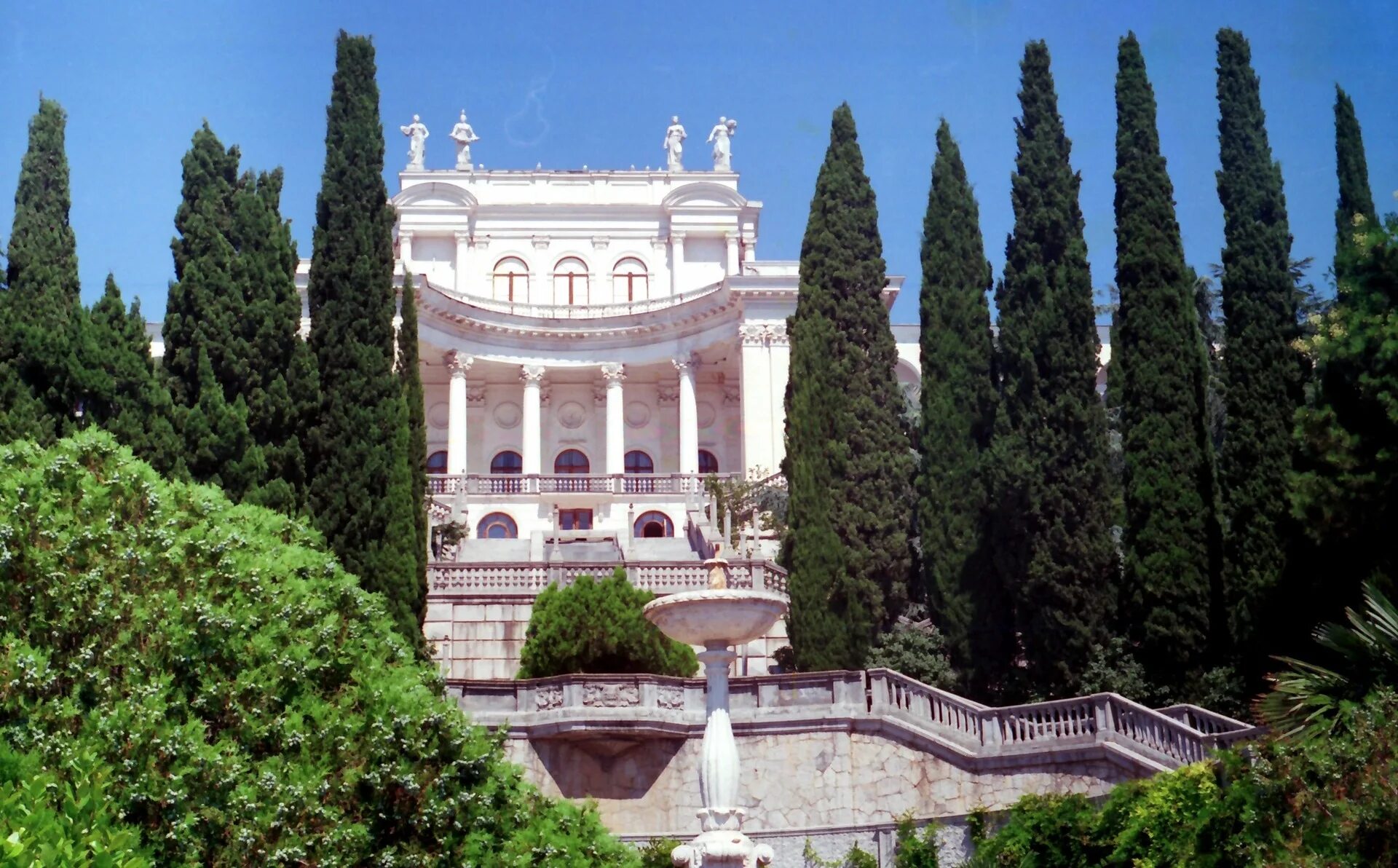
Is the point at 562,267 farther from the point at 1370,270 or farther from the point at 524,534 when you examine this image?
the point at 1370,270

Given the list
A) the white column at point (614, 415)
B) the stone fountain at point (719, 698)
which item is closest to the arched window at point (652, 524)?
the white column at point (614, 415)

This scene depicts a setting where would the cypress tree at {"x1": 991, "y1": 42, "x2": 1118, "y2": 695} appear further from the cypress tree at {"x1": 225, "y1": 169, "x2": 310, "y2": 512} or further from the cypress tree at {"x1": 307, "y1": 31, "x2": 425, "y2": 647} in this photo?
the cypress tree at {"x1": 225, "y1": 169, "x2": 310, "y2": 512}

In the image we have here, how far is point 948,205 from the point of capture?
→ 35.8 m

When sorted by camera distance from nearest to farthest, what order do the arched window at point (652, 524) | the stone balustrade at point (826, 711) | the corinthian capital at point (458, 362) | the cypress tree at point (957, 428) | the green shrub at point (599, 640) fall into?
1. the stone balustrade at point (826, 711)
2. the green shrub at point (599, 640)
3. the cypress tree at point (957, 428)
4. the arched window at point (652, 524)
5. the corinthian capital at point (458, 362)

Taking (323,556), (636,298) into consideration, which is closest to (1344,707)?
(323,556)

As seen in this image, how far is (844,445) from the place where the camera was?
32812mm

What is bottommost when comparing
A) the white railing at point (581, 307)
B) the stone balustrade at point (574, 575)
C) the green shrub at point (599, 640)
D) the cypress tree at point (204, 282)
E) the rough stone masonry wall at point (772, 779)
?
the rough stone masonry wall at point (772, 779)

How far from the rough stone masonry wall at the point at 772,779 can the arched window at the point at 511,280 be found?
3516cm

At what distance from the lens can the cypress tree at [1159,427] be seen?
27.6 m

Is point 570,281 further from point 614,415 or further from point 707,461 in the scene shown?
point 707,461

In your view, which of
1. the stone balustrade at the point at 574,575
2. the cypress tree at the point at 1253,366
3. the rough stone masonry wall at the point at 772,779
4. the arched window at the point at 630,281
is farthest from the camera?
the arched window at the point at 630,281

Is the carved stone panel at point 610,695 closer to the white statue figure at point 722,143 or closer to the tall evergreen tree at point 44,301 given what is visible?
the tall evergreen tree at point 44,301

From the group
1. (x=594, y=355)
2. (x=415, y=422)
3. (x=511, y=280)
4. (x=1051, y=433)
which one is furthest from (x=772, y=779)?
(x=511, y=280)

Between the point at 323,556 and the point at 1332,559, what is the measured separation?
44.1 ft
